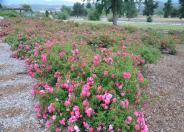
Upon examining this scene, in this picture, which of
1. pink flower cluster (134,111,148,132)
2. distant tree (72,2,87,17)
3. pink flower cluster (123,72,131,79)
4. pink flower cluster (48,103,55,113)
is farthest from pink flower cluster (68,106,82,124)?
distant tree (72,2,87,17)

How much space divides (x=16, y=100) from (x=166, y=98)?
9.06 feet

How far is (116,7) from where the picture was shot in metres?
24.4

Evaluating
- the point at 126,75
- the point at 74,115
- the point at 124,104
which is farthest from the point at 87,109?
the point at 126,75

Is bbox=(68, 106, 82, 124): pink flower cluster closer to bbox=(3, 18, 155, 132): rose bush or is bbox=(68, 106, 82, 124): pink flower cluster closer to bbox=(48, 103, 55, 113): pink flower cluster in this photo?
bbox=(3, 18, 155, 132): rose bush

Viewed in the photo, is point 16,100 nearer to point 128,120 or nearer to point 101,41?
point 128,120

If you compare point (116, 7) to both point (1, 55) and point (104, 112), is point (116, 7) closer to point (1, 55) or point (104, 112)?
point (1, 55)

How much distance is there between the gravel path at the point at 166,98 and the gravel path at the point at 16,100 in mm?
1856

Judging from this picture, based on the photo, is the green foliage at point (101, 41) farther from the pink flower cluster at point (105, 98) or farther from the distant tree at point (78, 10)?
the distant tree at point (78, 10)

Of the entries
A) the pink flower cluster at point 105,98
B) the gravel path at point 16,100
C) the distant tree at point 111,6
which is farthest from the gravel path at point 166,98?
the distant tree at point 111,6

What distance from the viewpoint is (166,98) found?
21.0ft

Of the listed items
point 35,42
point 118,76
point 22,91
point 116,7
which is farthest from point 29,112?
point 116,7

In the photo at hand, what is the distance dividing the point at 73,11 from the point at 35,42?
166 feet

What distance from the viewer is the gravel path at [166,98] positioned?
209 inches

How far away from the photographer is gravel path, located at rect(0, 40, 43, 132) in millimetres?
4762
